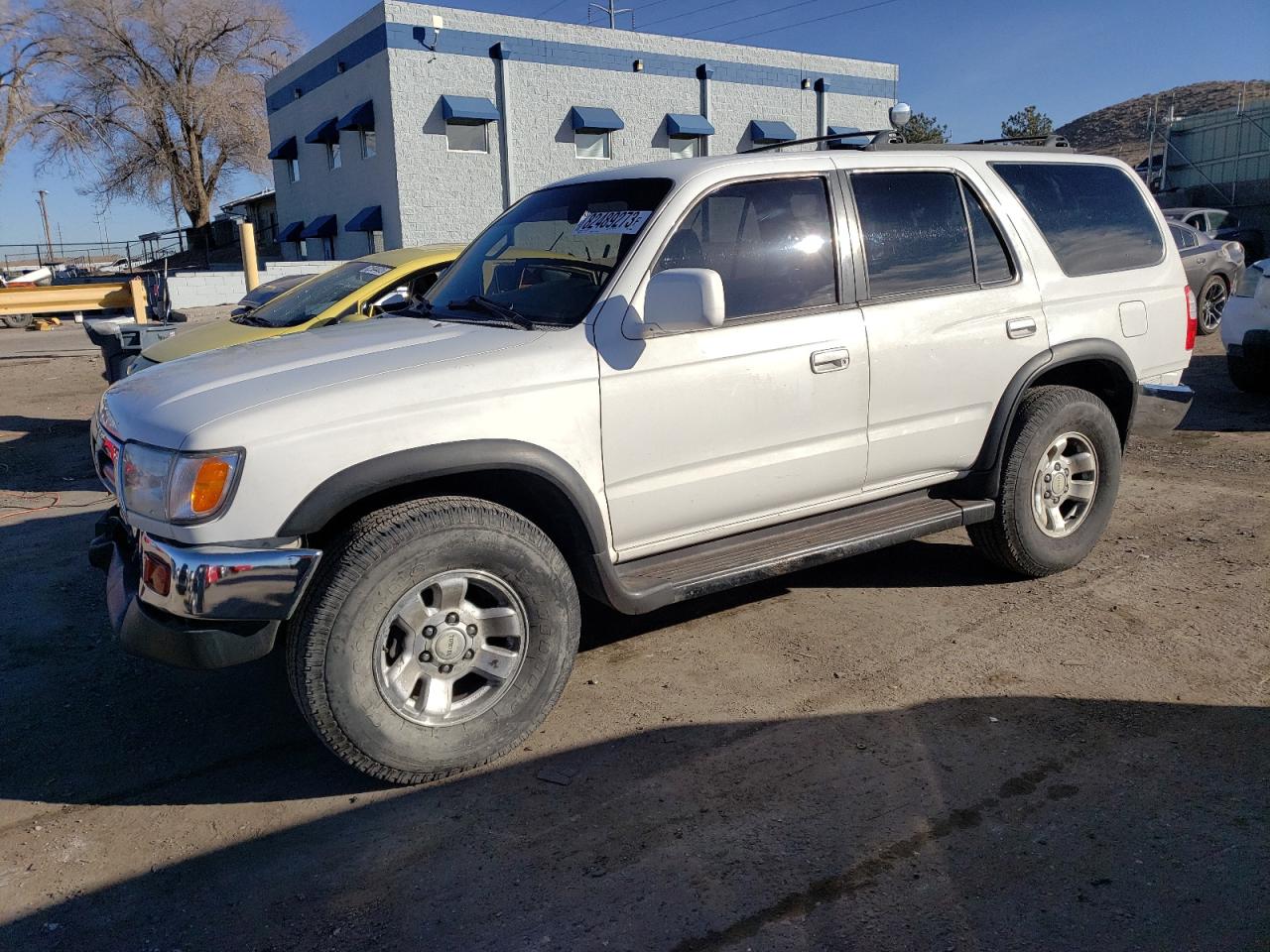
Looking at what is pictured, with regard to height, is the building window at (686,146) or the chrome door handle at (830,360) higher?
the building window at (686,146)

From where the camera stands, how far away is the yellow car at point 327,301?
23.9ft

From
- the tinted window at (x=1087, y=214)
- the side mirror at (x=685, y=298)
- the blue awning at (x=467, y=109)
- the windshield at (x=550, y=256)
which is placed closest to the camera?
the side mirror at (x=685, y=298)

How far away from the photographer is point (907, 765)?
11.0 ft

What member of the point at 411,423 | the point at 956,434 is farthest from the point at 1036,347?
the point at 411,423

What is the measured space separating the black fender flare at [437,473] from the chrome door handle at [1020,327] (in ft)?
7.23

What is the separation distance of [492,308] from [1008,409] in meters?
2.36

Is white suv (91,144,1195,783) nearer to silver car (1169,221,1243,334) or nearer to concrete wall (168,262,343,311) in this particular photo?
silver car (1169,221,1243,334)

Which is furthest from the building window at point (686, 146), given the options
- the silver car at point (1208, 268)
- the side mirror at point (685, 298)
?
the side mirror at point (685, 298)

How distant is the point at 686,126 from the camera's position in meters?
27.7

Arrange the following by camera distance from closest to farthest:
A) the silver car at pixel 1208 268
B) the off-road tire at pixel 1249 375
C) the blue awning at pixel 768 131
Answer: the off-road tire at pixel 1249 375 < the silver car at pixel 1208 268 < the blue awning at pixel 768 131

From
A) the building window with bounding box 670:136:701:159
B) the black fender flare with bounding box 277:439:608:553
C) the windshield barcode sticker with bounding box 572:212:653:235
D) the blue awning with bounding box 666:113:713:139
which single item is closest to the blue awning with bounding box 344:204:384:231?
the blue awning with bounding box 666:113:713:139

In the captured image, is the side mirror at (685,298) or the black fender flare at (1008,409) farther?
the black fender flare at (1008,409)

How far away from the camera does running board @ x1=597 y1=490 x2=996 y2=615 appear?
11.9ft

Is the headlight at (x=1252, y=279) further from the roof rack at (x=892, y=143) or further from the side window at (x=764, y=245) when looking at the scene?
the side window at (x=764, y=245)
